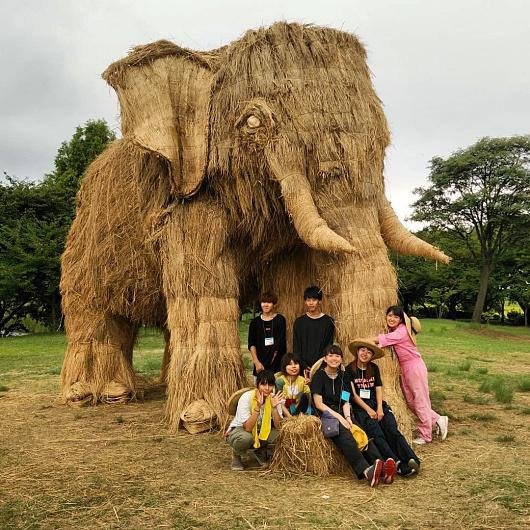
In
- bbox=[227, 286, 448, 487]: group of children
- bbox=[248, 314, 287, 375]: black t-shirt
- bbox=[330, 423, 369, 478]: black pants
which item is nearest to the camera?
bbox=[330, 423, 369, 478]: black pants

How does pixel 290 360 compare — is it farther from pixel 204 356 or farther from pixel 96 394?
pixel 96 394

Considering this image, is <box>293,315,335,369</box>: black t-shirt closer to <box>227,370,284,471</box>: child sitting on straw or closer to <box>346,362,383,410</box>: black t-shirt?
<box>346,362,383,410</box>: black t-shirt

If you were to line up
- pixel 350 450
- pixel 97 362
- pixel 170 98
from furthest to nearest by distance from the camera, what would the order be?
pixel 97 362
pixel 170 98
pixel 350 450

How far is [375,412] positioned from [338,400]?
0.89 feet

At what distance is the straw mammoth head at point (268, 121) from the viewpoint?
499cm

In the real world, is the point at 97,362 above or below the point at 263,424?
above

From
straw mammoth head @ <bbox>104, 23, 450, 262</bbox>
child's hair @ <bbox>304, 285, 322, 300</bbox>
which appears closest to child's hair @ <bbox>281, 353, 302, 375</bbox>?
child's hair @ <bbox>304, 285, 322, 300</bbox>

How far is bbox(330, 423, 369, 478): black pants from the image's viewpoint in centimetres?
407

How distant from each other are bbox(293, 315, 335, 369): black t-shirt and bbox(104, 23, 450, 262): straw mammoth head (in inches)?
27.3

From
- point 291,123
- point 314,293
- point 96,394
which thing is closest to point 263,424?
point 314,293

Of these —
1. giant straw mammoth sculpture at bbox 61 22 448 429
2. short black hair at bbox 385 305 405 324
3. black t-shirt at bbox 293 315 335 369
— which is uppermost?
giant straw mammoth sculpture at bbox 61 22 448 429

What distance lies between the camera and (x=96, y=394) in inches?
288

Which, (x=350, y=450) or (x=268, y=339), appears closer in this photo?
(x=350, y=450)

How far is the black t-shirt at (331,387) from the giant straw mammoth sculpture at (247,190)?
1.13 feet
